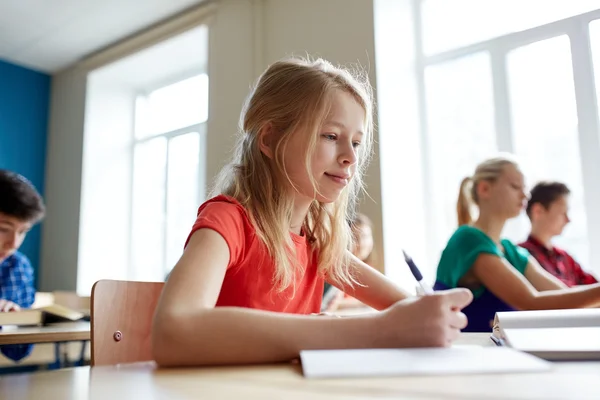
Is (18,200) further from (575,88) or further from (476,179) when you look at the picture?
(575,88)

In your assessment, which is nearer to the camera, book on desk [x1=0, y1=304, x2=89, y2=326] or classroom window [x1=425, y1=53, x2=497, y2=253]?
book on desk [x1=0, y1=304, x2=89, y2=326]

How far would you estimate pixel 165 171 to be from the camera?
523 centimetres

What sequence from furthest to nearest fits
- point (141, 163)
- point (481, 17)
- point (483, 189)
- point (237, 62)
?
point (141, 163) → point (237, 62) → point (481, 17) → point (483, 189)

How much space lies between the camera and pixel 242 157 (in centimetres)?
117

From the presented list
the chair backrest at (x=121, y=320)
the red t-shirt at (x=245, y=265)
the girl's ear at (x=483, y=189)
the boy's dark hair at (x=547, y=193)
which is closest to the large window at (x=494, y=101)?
the boy's dark hair at (x=547, y=193)

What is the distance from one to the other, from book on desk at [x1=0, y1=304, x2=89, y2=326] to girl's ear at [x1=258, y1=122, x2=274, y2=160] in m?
1.14

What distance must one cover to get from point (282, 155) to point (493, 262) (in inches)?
37.8

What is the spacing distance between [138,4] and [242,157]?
11.5 feet

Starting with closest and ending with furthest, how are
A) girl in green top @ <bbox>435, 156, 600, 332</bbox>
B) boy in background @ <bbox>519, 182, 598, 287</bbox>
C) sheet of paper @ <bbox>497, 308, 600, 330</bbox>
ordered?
sheet of paper @ <bbox>497, 308, 600, 330</bbox> → girl in green top @ <bbox>435, 156, 600, 332</bbox> → boy in background @ <bbox>519, 182, 598, 287</bbox>

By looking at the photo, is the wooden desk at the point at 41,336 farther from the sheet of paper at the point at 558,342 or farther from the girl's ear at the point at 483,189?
the girl's ear at the point at 483,189

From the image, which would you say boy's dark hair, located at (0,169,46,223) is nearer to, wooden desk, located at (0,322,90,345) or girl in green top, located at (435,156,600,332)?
wooden desk, located at (0,322,90,345)

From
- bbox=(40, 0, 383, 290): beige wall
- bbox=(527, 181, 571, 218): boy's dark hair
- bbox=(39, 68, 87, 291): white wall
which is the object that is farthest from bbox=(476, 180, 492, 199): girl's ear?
bbox=(39, 68, 87, 291): white wall

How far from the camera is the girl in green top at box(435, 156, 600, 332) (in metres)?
A: 1.62

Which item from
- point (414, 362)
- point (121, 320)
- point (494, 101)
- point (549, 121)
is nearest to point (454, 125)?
point (494, 101)
